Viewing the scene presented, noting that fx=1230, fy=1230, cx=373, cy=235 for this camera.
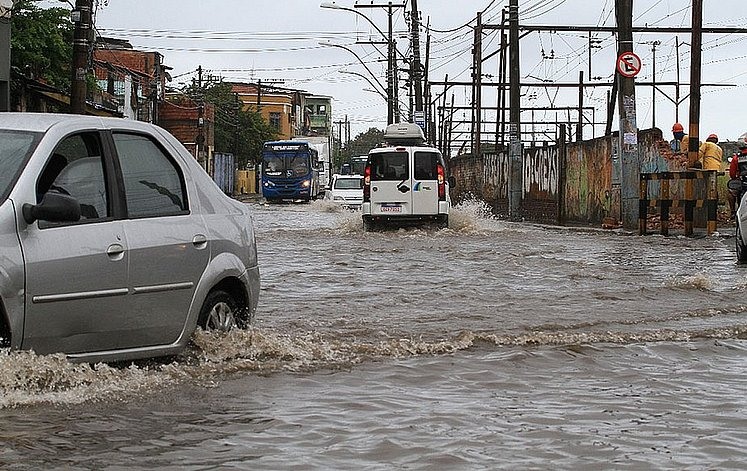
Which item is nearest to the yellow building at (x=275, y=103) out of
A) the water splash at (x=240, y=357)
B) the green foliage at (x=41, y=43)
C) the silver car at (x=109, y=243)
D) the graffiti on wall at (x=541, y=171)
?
the green foliage at (x=41, y=43)

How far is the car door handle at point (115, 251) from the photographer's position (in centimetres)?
649

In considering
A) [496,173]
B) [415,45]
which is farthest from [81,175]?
[415,45]

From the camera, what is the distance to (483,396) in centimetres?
706

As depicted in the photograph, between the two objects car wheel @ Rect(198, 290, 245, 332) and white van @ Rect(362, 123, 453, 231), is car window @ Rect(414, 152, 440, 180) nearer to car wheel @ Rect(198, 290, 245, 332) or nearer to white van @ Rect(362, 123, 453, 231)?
white van @ Rect(362, 123, 453, 231)

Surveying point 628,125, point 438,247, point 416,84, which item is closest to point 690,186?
point 628,125

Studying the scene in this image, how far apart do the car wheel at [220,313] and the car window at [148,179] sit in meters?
0.59

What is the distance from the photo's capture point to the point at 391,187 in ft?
87.6

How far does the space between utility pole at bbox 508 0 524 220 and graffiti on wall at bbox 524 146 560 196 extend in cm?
24

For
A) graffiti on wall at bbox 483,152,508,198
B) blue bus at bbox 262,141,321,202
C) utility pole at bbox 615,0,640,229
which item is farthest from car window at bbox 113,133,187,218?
blue bus at bbox 262,141,321,202

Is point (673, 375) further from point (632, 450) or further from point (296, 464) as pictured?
point (296, 464)

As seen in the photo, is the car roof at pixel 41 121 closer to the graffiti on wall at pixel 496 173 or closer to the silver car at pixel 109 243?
the silver car at pixel 109 243

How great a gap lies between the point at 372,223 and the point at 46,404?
21029mm

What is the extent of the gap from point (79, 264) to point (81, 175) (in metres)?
0.60

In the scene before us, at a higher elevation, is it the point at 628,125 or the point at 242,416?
the point at 628,125
